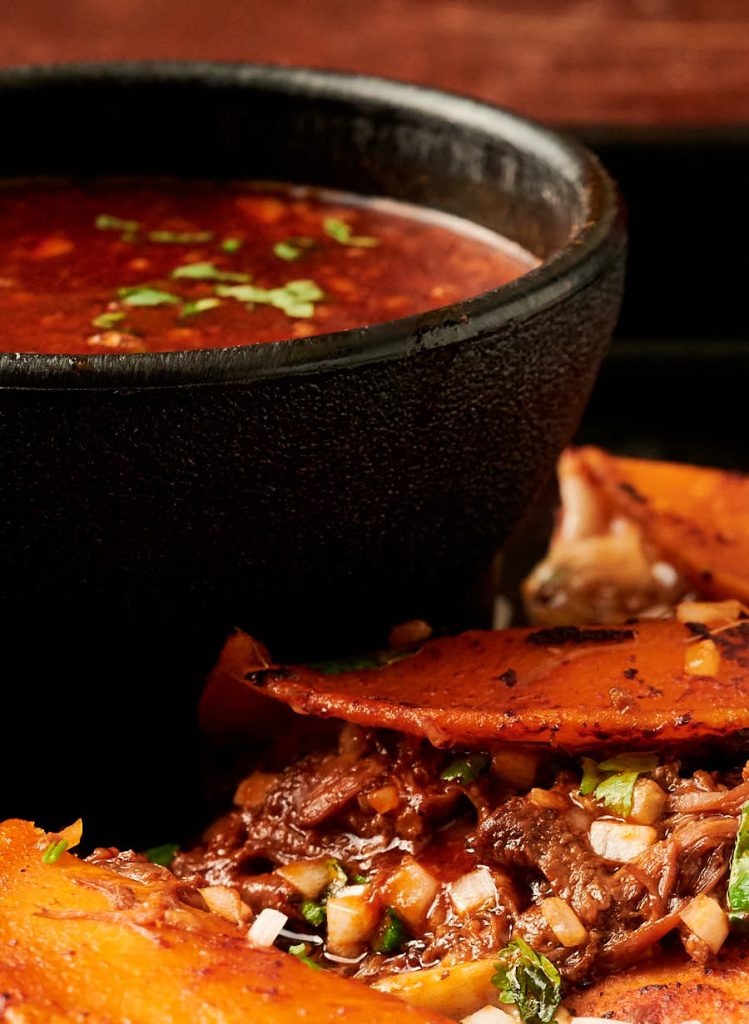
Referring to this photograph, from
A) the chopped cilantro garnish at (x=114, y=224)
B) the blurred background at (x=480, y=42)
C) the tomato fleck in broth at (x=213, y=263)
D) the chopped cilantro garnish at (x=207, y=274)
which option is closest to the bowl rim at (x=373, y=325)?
the tomato fleck in broth at (x=213, y=263)

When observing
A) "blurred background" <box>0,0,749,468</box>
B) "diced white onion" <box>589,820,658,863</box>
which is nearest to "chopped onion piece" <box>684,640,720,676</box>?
"diced white onion" <box>589,820,658,863</box>

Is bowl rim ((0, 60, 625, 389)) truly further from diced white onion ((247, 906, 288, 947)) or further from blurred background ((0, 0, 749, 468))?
blurred background ((0, 0, 749, 468))

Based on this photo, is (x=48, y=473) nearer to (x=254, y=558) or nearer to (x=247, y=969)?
(x=254, y=558)

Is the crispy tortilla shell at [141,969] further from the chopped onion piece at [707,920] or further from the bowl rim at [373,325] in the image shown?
the bowl rim at [373,325]

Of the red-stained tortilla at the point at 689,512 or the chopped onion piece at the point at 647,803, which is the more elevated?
the chopped onion piece at the point at 647,803

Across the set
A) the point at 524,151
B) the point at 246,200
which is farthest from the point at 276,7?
the point at 524,151

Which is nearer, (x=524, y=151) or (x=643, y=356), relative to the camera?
(x=524, y=151)

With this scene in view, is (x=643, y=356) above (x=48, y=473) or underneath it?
underneath
